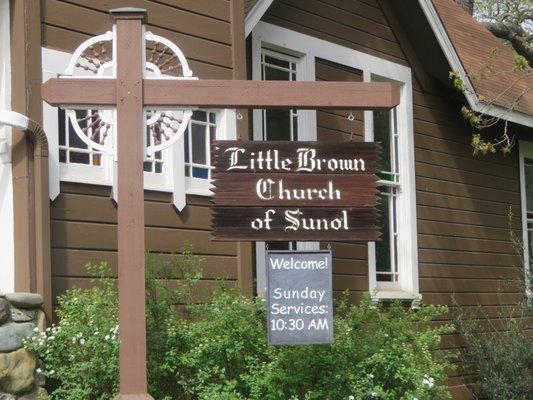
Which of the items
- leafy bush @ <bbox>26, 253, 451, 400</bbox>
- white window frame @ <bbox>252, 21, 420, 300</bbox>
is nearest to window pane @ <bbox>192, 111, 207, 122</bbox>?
leafy bush @ <bbox>26, 253, 451, 400</bbox>

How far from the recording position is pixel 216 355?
727 cm

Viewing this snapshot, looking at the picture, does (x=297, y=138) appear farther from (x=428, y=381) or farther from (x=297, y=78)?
(x=428, y=381)

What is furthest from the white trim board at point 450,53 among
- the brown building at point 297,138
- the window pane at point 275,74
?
the window pane at point 275,74

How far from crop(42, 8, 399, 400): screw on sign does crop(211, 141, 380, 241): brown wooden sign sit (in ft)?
0.93

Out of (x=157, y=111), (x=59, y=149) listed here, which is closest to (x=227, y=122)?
(x=59, y=149)

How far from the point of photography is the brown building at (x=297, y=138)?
737 cm

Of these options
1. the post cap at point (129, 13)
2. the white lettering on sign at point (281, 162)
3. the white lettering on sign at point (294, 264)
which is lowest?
the white lettering on sign at point (294, 264)

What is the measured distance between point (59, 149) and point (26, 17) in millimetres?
984

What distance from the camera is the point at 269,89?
249 inches

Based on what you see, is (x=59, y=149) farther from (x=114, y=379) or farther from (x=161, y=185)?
(x=114, y=379)

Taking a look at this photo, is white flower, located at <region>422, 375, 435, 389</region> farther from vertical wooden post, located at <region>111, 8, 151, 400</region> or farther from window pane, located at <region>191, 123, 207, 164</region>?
window pane, located at <region>191, 123, 207, 164</region>

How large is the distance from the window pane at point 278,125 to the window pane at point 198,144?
3.76ft

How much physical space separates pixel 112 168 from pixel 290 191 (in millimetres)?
2074

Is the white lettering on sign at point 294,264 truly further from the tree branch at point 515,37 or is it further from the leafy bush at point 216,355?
the tree branch at point 515,37
